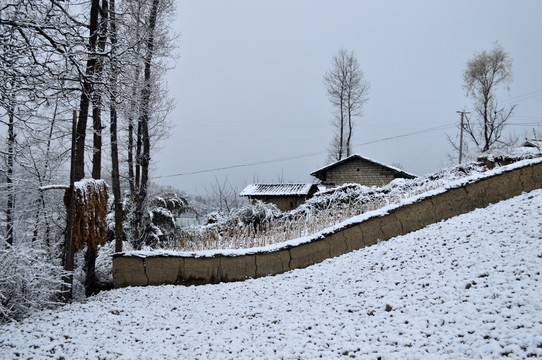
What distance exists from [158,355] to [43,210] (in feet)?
14.8

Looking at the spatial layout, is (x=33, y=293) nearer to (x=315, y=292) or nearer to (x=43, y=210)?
(x=43, y=210)

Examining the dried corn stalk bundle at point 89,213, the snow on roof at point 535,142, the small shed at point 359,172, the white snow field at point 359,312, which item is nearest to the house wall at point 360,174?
the small shed at point 359,172

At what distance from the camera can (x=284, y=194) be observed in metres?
19.7

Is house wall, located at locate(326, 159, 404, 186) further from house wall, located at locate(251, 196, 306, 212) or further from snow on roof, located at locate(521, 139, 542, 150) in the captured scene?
snow on roof, located at locate(521, 139, 542, 150)

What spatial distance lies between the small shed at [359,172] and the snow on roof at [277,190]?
1.33m

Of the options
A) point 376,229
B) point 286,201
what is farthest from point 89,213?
point 286,201

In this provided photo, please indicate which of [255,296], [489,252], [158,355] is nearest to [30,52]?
[158,355]

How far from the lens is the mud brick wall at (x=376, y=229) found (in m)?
7.71

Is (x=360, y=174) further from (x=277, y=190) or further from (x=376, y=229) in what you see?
(x=376, y=229)

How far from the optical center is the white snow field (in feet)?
12.3

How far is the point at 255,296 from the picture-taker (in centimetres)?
645

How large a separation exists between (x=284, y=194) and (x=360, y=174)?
4511 millimetres

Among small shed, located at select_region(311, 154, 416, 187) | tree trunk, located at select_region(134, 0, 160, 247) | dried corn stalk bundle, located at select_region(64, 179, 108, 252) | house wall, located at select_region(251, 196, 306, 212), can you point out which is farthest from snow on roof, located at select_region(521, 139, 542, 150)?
dried corn stalk bundle, located at select_region(64, 179, 108, 252)

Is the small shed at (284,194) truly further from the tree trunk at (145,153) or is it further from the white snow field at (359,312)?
the white snow field at (359,312)
